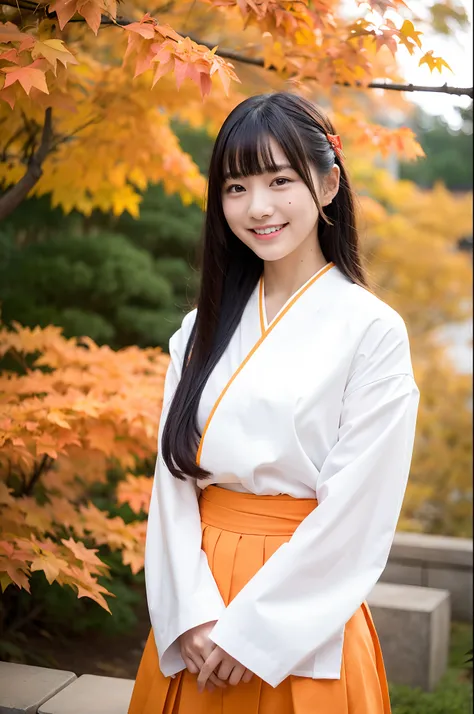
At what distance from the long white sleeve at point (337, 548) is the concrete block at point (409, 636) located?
244cm

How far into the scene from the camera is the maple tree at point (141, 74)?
2469mm

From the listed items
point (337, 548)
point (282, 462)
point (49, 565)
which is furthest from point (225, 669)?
point (49, 565)

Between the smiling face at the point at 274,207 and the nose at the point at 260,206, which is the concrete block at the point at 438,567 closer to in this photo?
the smiling face at the point at 274,207

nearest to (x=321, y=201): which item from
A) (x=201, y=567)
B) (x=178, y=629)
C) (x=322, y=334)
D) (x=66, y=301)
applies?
(x=322, y=334)

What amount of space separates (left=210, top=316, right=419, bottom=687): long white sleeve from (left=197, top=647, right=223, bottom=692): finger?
4 centimetres

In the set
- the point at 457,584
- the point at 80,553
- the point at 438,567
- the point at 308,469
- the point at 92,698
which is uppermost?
the point at 308,469

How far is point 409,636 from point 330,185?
2931 mm

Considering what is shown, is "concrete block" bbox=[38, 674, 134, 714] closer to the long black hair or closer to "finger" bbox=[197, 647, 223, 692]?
"finger" bbox=[197, 647, 223, 692]

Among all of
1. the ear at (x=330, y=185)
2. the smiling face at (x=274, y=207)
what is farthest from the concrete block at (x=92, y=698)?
the ear at (x=330, y=185)

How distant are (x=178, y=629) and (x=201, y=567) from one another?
0.18 metres

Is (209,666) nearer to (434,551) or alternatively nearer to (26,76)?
(26,76)

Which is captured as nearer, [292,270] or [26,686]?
[292,270]

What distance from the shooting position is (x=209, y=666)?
6.81 feet

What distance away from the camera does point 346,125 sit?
13.9ft
